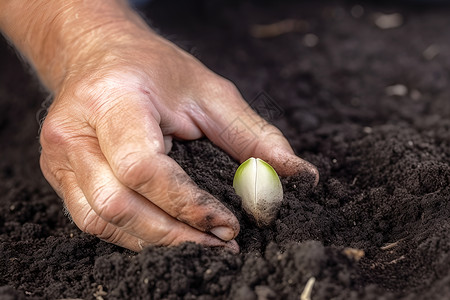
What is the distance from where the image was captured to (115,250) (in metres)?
1.75

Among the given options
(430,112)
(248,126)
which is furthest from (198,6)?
(248,126)

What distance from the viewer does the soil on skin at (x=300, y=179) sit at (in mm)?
1427

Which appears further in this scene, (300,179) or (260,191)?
(300,179)

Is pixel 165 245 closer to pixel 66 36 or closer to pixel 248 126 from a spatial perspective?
pixel 248 126

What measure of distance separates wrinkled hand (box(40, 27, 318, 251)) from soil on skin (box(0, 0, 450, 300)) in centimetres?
9

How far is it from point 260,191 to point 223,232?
188mm

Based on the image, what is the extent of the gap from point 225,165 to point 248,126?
0.18m

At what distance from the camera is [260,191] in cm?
166

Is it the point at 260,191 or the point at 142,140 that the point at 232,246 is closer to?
the point at 260,191

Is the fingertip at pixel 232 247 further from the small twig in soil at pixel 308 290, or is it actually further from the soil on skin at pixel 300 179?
the small twig in soil at pixel 308 290

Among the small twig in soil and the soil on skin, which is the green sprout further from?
the small twig in soil

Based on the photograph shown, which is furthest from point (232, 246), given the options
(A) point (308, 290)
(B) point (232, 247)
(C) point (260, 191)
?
(A) point (308, 290)

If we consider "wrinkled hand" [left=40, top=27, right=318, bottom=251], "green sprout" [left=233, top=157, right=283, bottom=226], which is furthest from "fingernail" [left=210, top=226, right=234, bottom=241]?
"green sprout" [left=233, top=157, right=283, bottom=226]

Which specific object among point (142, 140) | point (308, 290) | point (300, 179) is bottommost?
point (300, 179)
